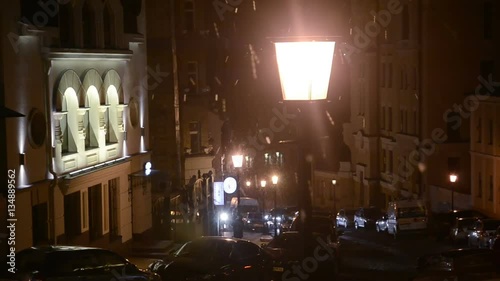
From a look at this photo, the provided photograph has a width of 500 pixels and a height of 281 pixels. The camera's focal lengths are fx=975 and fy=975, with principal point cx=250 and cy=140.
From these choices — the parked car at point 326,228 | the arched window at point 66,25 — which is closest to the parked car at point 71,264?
the arched window at point 66,25

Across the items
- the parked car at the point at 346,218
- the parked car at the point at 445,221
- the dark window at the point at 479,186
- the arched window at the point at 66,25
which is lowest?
the parked car at the point at 346,218

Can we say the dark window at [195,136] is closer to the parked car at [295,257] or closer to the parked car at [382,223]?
the parked car at [382,223]

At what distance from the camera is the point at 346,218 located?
2438 inches

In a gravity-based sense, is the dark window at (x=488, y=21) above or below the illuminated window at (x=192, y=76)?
above

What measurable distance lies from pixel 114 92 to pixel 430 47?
32.7 m

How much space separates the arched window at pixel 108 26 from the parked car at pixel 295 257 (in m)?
9.31

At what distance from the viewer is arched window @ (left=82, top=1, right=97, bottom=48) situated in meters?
31.3

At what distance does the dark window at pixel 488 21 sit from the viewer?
6181cm

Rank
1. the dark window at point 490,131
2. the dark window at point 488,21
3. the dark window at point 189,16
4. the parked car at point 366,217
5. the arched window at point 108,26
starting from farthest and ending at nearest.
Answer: the dark window at point 488,21, the parked car at point 366,217, the dark window at point 490,131, the dark window at point 189,16, the arched window at point 108,26

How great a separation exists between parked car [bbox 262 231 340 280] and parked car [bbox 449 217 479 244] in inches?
520

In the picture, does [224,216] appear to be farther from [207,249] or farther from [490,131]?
[207,249]

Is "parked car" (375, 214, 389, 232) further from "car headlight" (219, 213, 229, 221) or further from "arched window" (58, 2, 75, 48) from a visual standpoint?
"arched window" (58, 2, 75, 48)

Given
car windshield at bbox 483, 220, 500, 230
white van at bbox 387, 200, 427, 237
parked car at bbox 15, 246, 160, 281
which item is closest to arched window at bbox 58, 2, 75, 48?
parked car at bbox 15, 246, 160, 281

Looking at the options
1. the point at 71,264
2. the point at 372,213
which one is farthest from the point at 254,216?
the point at 71,264
